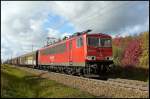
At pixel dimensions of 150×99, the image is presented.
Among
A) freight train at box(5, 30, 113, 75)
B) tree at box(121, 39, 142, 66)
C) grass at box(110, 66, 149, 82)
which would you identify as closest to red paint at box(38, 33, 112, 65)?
freight train at box(5, 30, 113, 75)

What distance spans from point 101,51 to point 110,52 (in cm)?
95

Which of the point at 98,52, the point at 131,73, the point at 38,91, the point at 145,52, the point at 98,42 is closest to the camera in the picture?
the point at 38,91

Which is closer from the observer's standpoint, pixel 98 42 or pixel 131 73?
pixel 98 42

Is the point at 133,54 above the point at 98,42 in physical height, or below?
below

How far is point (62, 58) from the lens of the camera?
3184cm

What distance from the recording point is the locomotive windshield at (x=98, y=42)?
2581 cm

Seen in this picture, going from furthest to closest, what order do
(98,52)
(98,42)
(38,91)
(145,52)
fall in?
(145,52) → (98,42) → (98,52) → (38,91)

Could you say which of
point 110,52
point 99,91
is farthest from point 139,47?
point 99,91

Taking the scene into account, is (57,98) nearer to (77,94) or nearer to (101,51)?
(77,94)

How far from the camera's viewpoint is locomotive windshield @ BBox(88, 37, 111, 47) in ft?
84.7

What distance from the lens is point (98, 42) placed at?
26188mm

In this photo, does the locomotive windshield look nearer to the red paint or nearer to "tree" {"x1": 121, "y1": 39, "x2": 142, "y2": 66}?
the red paint

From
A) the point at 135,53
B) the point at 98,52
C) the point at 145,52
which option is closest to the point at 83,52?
the point at 98,52

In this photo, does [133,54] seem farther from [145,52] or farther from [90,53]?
[90,53]
